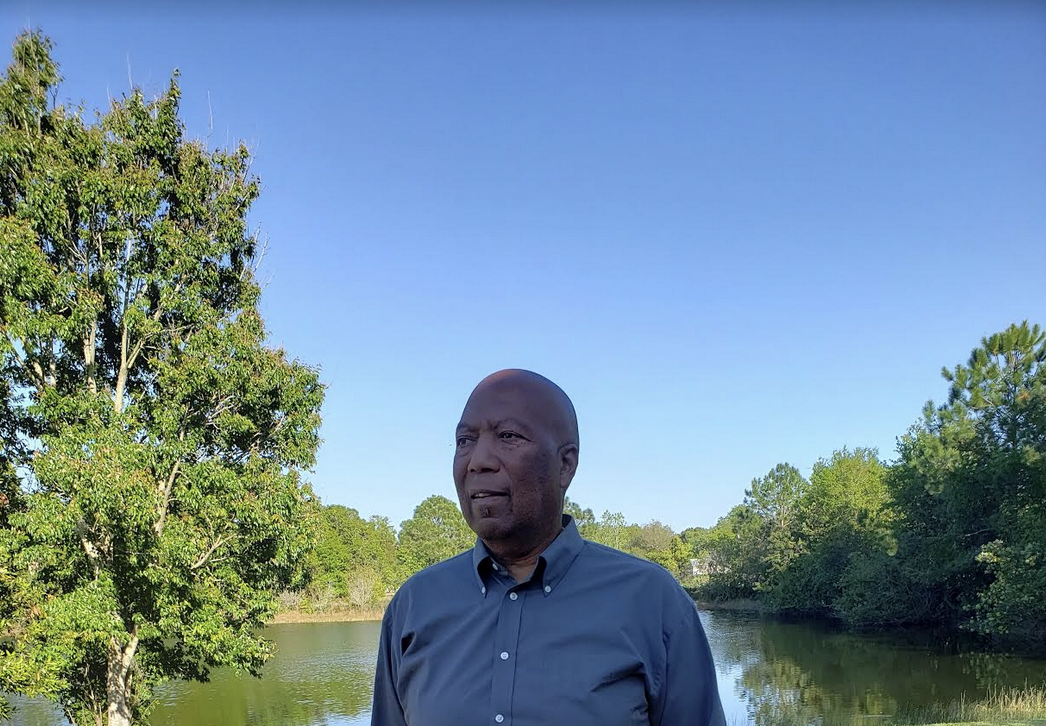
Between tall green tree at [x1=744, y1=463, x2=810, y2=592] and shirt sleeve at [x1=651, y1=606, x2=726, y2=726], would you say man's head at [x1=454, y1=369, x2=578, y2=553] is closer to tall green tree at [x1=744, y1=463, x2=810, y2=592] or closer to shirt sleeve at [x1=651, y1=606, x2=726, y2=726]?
shirt sleeve at [x1=651, y1=606, x2=726, y2=726]

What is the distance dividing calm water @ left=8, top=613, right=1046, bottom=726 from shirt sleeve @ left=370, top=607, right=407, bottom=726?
1592 cm

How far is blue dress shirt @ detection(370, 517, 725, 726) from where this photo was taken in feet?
4.73

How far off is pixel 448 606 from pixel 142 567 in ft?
32.0

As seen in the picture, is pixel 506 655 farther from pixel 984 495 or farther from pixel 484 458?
pixel 984 495

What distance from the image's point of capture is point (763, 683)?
22828mm

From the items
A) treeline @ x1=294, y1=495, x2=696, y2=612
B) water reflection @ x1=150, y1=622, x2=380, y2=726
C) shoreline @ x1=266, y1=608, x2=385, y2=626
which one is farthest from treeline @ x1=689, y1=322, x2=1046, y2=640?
shoreline @ x1=266, y1=608, x2=385, y2=626

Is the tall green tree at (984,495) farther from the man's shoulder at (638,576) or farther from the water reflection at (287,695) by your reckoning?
the man's shoulder at (638,576)

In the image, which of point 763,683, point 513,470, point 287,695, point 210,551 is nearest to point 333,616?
point 287,695

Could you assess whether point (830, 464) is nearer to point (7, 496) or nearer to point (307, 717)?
point (307, 717)

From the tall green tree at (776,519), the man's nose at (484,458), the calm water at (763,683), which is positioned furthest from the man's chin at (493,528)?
the tall green tree at (776,519)

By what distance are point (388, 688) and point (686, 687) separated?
0.71 meters

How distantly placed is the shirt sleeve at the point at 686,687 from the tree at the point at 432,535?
5095cm

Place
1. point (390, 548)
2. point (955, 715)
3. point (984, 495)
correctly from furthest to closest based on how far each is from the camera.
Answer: point (390, 548) < point (984, 495) < point (955, 715)

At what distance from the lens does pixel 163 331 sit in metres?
10.9
